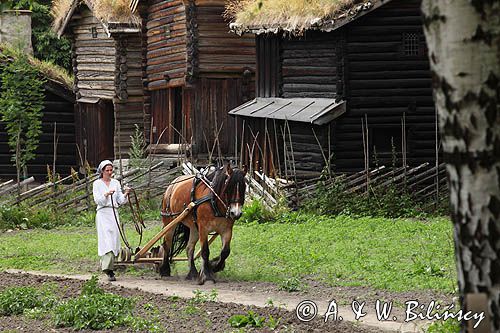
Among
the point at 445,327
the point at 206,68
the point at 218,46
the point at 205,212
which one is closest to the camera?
the point at 445,327

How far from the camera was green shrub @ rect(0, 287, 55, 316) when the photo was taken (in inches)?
468

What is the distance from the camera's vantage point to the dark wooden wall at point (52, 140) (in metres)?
35.7

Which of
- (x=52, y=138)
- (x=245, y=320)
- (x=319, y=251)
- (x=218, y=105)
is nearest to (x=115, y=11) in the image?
→ (x=218, y=105)

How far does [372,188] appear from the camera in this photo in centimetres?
2147

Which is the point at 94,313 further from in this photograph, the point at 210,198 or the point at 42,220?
the point at 42,220

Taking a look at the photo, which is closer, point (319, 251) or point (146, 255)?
point (146, 255)

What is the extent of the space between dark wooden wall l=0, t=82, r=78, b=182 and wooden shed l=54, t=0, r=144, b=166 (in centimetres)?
53

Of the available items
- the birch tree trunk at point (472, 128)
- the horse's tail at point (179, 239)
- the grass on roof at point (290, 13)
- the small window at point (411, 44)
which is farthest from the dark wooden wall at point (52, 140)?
the birch tree trunk at point (472, 128)

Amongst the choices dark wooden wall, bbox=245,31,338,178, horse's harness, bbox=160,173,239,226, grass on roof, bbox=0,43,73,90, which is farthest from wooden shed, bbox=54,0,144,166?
horse's harness, bbox=160,173,239,226

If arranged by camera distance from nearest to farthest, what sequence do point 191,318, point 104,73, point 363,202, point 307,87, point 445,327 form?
point 445,327, point 191,318, point 363,202, point 307,87, point 104,73

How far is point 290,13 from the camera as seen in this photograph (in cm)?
2330

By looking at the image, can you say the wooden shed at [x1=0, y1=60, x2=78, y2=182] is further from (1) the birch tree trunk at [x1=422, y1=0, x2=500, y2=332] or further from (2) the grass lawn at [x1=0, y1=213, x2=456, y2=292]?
(1) the birch tree trunk at [x1=422, y1=0, x2=500, y2=332]

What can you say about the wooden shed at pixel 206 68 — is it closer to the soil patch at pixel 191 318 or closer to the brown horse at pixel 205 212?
the brown horse at pixel 205 212

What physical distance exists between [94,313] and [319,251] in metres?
6.12
